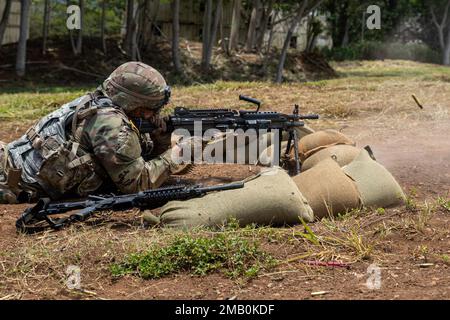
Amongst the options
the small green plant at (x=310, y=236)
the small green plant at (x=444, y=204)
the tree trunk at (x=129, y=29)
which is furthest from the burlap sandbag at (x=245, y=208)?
the tree trunk at (x=129, y=29)

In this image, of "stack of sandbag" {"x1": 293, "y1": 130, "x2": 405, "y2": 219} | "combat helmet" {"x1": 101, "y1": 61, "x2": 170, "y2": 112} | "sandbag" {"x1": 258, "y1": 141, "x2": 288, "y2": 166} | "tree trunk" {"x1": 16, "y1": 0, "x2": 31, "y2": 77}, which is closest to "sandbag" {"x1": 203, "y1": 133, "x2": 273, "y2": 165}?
"sandbag" {"x1": 258, "y1": 141, "x2": 288, "y2": 166}

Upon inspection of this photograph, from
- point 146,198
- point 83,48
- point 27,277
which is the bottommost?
point 27,277

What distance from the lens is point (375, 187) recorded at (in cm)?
502

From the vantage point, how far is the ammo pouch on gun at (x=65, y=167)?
505 centimetres

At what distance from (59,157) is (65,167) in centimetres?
9

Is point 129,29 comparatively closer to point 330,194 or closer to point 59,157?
point 59,157

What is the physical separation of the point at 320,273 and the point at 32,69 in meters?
13.4

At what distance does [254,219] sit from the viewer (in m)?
4.55

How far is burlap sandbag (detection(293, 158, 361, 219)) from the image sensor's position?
4.87 m

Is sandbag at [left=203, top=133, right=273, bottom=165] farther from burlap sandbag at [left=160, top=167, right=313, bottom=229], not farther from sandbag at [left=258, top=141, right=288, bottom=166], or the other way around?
burlap sandbag at [left=160, top=167, right=313, bottom=229]

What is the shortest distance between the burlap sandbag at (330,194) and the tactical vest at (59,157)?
63.6 inches

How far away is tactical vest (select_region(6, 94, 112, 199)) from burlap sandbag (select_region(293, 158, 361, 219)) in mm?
1616

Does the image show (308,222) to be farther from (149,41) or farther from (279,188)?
(149,41)

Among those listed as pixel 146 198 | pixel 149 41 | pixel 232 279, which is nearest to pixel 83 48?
pixel 149 41
